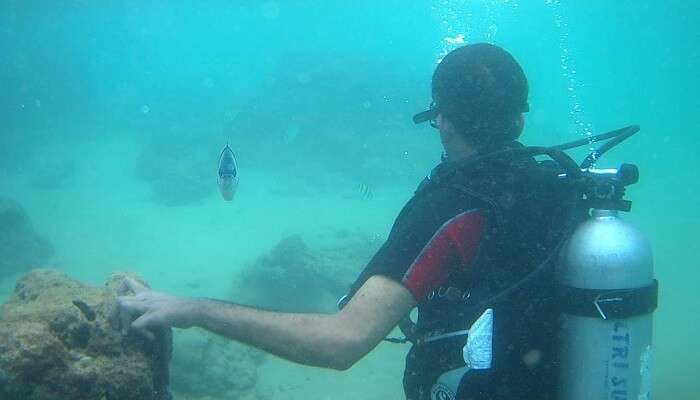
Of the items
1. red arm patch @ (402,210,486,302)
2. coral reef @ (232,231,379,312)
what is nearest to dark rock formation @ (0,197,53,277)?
coral reef @ (232,231,379,312)

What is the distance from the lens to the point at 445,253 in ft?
6.90

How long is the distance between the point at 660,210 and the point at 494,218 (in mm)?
36135

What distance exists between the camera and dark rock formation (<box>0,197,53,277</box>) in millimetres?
16516

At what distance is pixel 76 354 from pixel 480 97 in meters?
2.53

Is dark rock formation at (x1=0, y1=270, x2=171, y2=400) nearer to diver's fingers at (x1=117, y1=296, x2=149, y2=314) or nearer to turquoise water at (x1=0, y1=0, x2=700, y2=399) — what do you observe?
diver's fingers at (x1=117, y1=296, x2=149, y2=314)

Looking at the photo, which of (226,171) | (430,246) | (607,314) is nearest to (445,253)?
(430,246)

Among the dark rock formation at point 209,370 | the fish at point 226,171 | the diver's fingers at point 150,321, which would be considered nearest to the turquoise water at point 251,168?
the dark rock formation at point 209,370

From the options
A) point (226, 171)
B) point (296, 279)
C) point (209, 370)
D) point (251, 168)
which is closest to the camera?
point (226, 171)

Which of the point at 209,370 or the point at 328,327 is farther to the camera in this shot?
the point at 209,370

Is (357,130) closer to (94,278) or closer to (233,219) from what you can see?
(233,219)

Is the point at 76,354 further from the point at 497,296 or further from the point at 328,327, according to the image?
the point at 497,296

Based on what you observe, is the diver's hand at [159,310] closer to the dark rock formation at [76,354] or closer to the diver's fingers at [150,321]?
the diver's fingers at [150,321]

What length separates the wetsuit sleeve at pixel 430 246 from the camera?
2.06m

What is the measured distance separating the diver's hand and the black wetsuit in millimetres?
792
